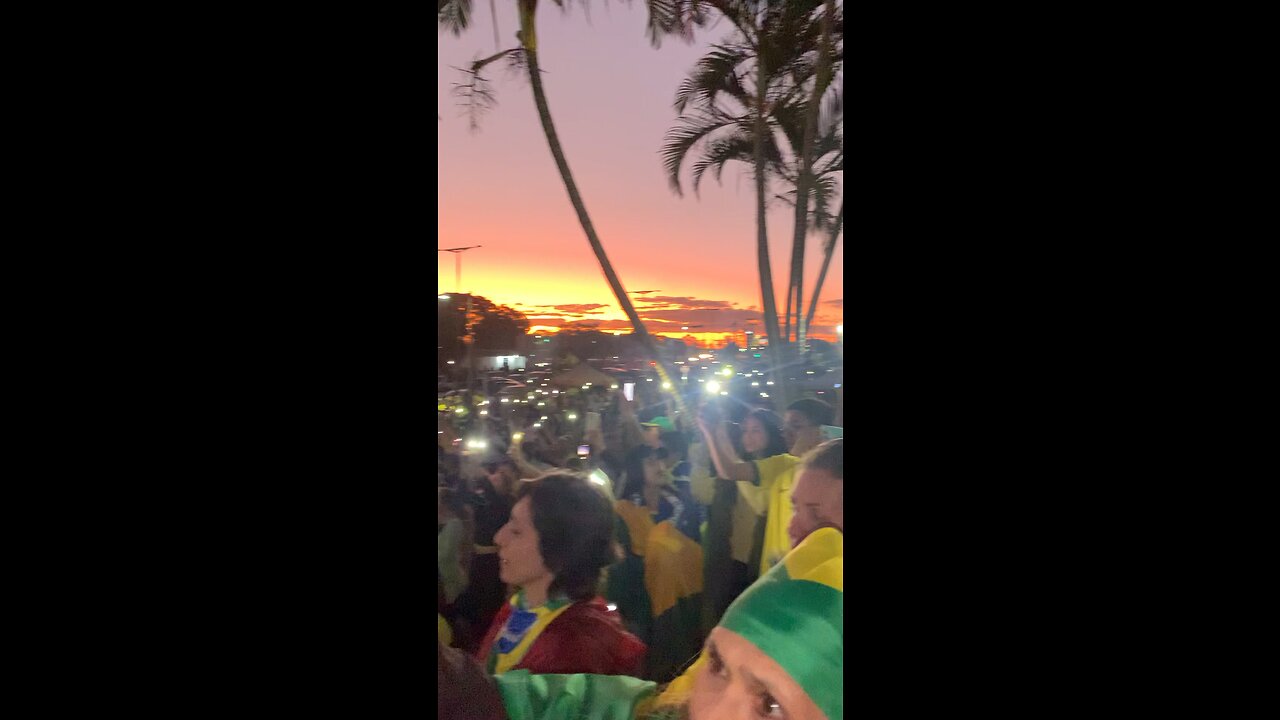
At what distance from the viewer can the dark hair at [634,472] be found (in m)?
1.53

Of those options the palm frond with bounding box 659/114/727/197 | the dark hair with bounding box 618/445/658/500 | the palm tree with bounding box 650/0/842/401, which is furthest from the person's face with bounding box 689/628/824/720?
the palm frond with bounding box 659/114/727/197

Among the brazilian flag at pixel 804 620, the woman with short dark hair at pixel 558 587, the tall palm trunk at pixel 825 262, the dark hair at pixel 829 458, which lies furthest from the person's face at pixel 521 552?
the tall palm trunk at pixel 825 262

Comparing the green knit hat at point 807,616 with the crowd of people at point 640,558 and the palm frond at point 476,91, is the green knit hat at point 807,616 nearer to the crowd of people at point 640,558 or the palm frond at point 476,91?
the crowd of people at point 640,558

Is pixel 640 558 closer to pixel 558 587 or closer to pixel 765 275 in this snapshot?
pixel 558 587

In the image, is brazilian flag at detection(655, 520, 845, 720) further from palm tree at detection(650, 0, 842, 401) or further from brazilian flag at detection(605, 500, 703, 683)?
palm tree at detection(650, 0, 842, 401)

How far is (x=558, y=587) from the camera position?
1.51 meters

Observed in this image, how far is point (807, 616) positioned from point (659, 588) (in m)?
0.32

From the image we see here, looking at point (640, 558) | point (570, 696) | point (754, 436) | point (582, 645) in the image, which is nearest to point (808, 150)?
point (754, 436)

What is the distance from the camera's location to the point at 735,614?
1.50 m

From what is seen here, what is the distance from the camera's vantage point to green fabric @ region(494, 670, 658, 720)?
147cm
